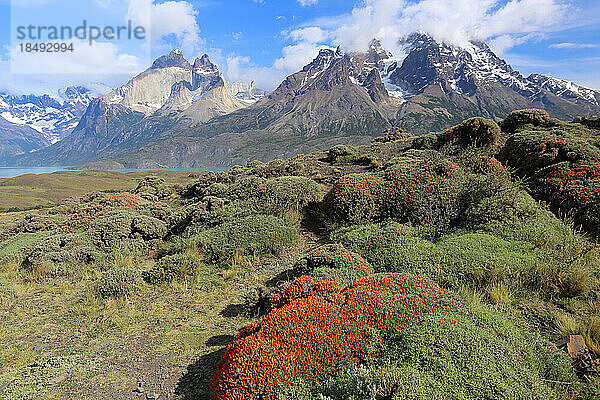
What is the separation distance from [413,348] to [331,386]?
1.12 m

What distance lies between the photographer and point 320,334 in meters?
3.74

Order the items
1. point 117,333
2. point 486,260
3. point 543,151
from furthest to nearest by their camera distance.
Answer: point 543,151, point 486,260, point 117,333

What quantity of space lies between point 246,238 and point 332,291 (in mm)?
5267

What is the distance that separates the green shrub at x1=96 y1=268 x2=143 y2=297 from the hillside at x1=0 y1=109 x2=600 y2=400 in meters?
0.04

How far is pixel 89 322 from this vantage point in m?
6.30

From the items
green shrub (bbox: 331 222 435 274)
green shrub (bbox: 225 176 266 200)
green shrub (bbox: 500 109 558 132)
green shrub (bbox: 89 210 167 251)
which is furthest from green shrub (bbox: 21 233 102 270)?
green shrub (bbox: 500 109 558 132)

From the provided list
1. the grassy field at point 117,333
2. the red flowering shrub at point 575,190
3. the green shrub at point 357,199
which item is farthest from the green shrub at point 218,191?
the red flowering shrub at point 575,190

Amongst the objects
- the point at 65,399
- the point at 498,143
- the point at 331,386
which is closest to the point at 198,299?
the point at 65,399

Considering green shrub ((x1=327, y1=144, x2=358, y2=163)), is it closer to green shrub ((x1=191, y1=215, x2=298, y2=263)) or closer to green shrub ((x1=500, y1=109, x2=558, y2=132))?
green shrub ((x1=191, y1=215, x2=298, y2=263))

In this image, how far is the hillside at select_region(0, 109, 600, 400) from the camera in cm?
347

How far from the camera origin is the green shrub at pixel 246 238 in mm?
9195

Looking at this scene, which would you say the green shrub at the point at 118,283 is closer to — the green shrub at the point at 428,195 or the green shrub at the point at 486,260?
the green shrub at the point at 486,260

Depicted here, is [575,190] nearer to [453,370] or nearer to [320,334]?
[453,370]

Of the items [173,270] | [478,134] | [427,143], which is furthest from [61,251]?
[478,134]
